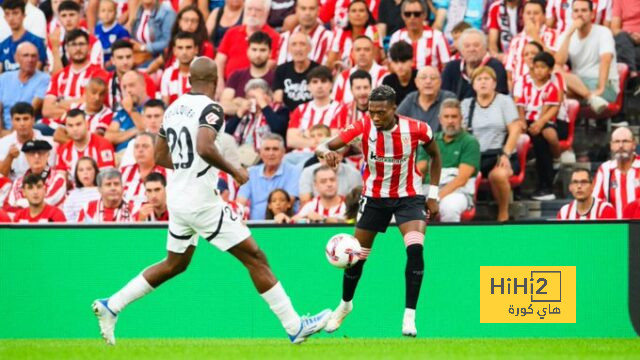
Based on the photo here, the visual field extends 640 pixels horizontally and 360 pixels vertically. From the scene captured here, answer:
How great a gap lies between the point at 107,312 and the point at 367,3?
7.99m

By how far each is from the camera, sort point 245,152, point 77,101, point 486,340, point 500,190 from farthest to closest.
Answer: point 77,101
point 245,152
point 500,190
point 486,340

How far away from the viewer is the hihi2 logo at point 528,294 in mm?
11734

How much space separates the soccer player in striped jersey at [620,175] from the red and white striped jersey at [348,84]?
9.50 feet

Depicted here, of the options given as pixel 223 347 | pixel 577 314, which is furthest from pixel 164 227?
pixel 577 314

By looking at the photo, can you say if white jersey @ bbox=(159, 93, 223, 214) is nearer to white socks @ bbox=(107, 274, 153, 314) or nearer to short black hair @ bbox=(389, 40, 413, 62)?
white socks @ bbox=(107, 274, 153, 314)

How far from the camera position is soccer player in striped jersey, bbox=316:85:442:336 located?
10.6 metres

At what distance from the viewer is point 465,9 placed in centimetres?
1655

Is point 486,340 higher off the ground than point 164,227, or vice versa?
point 164,227

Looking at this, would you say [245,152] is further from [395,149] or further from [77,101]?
[395,149]

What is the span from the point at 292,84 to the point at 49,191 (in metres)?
3.11

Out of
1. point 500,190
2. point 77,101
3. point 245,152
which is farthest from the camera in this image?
point 77,101

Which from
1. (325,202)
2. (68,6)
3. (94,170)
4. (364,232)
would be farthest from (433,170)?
(68,6)

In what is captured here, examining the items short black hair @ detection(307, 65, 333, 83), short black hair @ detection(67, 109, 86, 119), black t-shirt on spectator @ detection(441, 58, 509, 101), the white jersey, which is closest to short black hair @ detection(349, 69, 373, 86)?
short black hair @ detection(307, 65, 333, 83)

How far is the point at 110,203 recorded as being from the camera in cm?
1384
